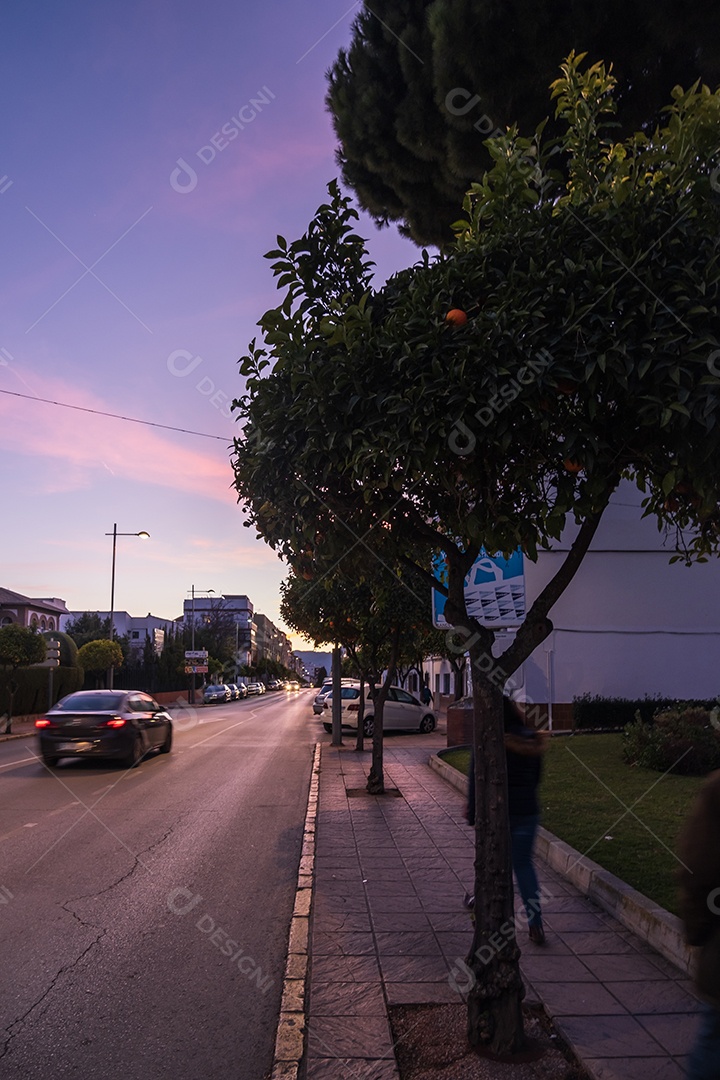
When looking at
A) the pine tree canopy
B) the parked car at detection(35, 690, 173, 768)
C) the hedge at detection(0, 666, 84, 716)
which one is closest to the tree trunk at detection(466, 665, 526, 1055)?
the pine tree canopy

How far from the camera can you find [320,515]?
5.04 m

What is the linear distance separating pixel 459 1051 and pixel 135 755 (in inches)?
538

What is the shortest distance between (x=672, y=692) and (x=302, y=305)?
20567 millimetres

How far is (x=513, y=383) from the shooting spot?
13.0 feet

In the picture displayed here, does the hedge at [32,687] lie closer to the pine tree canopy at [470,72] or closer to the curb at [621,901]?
the pine tree canopy at [470,72]

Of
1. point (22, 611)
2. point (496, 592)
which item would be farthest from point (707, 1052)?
point (22, 611)

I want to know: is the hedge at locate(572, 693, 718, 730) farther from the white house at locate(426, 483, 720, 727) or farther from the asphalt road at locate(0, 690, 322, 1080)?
the asphalt road at locate(0, 690, 322, 1080)

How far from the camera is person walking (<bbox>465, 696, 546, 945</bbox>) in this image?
580 centimetres

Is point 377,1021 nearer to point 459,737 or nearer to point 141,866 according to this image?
point 141,866

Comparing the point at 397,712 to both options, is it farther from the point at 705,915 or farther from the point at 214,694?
the point at 214,694

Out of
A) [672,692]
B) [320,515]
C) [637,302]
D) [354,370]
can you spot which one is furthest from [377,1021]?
[672,692]

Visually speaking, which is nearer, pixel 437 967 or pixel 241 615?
pixel 437 967

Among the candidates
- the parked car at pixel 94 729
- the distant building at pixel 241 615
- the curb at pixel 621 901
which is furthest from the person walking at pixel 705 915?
the distant building at pixel 241 615

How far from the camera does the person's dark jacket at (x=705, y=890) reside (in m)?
2.64
